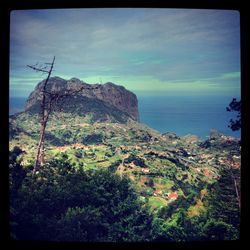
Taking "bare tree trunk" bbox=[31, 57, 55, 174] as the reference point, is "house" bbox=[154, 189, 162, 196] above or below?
below

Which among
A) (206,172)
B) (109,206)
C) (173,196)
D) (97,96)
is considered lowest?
(109,206)

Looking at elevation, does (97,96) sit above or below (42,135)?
above

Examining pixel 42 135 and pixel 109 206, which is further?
pixel 109 206

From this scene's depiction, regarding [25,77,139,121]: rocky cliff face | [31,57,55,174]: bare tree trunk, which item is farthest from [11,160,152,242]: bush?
[25,77,139,121]: rocky cliff face

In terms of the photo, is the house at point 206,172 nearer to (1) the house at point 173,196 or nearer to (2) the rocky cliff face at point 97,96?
(1) the house at point 173,196

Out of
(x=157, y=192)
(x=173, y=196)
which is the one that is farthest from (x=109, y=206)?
(x=173, y=196)

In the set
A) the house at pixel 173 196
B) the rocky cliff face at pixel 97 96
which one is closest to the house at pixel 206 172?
the house at pixel 173 196

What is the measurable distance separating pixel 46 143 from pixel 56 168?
1.61 ft

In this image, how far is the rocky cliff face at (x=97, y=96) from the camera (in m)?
3.92

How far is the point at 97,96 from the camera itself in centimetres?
423

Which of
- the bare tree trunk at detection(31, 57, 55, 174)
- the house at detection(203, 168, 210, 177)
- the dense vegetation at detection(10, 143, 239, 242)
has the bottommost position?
the dense vegetation at detection(10, 143, 239, 242)

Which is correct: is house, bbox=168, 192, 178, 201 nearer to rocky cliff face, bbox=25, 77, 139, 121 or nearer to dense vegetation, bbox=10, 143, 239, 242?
dense vegetation, bbox=10, 143, 239, 242

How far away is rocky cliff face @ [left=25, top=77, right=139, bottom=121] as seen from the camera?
3.92 metres

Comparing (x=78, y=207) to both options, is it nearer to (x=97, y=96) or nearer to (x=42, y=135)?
(x=42, y=135)
